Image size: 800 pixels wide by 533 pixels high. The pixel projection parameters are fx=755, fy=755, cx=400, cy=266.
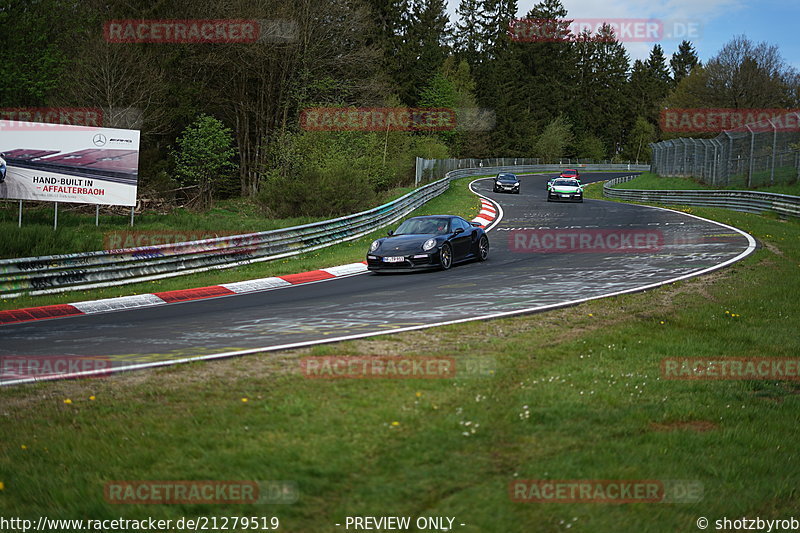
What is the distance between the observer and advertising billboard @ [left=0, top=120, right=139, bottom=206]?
63.7ft

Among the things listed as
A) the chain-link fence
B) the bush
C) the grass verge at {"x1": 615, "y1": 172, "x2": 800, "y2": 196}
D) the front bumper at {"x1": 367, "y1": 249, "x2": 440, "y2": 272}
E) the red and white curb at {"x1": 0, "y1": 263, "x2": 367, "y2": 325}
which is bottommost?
the red and white curb at {"x1": 0, "y1": 263, "x2": 367, "y2": 325}

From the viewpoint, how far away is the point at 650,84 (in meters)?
140

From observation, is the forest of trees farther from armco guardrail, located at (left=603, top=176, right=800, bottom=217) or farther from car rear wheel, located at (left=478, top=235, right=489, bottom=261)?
armco guardrail, located at (left=603, top=176, right=800, bottom=217)

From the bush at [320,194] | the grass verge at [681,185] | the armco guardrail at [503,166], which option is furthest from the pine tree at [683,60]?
the bush at [320,194]

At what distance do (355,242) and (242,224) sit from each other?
14.0ft

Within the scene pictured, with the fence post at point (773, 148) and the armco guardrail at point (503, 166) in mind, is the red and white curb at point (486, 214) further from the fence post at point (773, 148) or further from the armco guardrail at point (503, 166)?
the fence post at point (773, 148)

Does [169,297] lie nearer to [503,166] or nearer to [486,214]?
[486,214]

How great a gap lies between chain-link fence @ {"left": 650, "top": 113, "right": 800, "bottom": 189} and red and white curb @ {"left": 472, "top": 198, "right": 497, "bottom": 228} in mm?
12338

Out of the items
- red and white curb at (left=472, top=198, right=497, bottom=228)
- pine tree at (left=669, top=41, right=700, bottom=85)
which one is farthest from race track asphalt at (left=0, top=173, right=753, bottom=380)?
pine tree at (left=669, top=41, right=700, bottom=85)

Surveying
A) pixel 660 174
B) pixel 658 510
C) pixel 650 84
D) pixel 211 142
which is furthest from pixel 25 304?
pixel 650 84

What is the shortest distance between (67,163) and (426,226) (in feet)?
31.6

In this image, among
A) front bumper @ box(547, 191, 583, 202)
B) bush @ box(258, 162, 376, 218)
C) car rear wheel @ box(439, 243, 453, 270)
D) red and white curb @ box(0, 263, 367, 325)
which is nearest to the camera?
red and white curb @ box(0, 263, 367, 325)

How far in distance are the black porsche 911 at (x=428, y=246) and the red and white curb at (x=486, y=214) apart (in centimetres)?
991

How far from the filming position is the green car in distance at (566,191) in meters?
41.6
